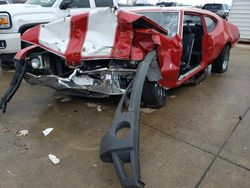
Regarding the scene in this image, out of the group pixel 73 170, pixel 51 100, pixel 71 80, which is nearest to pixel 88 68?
pixel 71 80

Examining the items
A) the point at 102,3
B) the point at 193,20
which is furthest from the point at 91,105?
the point at 102,3

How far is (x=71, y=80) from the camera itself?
11.1 feet

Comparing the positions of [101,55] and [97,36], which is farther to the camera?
[97,36]

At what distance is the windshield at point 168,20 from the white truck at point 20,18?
8.07 feet

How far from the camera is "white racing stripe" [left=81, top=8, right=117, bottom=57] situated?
3.26 m

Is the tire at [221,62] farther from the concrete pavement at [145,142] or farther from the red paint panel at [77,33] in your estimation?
the red paint panel at [77,33]

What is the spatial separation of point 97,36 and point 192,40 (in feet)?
7.13

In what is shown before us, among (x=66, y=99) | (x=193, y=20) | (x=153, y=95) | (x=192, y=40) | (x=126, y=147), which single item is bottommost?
(x=66, y=99)

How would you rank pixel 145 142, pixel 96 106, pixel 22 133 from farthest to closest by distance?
pixel 96 106, pixel 22 133, pixel 145 142

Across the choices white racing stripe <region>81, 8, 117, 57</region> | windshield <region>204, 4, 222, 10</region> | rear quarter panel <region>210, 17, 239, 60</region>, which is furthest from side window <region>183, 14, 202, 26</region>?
windshield <region>204, 4, 222, 10</region>

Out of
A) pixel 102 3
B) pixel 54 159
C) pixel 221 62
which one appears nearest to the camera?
pixel 54 159

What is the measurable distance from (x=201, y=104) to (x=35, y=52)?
8.95 ft

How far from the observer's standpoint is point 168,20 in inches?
168

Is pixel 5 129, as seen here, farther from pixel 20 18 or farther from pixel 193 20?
pixel 193 20
